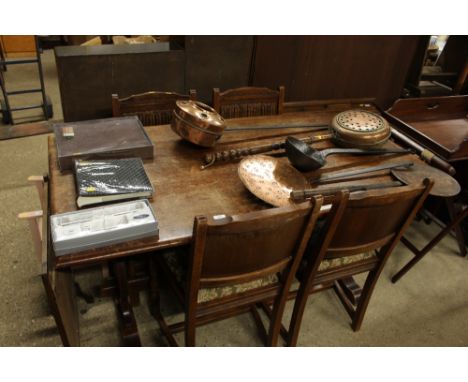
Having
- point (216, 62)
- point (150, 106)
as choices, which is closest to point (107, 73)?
point (150, 106)

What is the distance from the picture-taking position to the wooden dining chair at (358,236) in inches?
49.4

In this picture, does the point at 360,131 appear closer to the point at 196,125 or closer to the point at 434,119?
the point at 196,125

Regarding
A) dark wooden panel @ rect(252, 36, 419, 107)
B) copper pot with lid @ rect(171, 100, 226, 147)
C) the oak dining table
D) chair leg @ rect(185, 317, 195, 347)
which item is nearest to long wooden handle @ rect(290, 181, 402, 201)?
the oak dining table

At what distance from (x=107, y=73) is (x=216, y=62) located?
62 centimetres

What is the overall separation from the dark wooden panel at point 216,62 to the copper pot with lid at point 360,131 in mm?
763

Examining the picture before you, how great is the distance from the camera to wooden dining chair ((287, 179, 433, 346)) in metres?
1.26

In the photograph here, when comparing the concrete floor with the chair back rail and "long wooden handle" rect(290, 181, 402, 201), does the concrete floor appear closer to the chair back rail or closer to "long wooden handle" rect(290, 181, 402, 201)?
the chair back rail

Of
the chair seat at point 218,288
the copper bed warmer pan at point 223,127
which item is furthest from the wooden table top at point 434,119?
the chair seat at point 218,288

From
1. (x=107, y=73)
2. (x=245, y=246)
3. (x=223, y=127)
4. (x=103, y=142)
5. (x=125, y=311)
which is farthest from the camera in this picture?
(x=107, y=73)

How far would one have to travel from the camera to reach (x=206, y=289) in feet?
4.45

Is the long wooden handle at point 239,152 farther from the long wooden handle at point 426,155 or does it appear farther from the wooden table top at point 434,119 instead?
the wooden table top at point 434,119

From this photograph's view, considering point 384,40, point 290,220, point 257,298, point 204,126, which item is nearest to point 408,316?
point 257,298

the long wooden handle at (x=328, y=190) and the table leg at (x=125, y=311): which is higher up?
the long wooden handle at (x=328, y=190)

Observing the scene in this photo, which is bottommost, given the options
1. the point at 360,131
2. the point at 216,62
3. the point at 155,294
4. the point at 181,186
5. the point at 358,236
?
the point at 155,294
